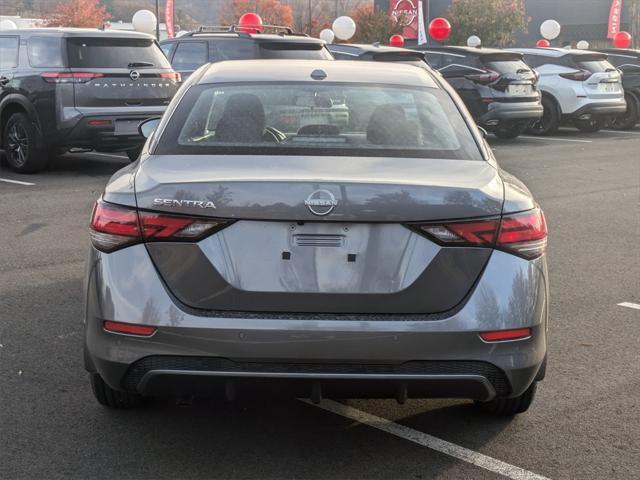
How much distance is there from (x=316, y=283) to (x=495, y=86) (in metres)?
15.3

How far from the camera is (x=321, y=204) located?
138 inches

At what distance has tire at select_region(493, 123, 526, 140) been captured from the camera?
738 inches

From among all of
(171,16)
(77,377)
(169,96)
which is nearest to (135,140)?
(169,96)

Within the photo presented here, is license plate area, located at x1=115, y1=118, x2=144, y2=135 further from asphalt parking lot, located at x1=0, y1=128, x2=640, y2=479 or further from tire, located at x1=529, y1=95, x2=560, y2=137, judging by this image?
tire, located at x1=529, y1=95, x2=560, y2=137

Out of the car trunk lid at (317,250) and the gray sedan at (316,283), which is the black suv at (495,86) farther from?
the car trunk lid at (317,250)

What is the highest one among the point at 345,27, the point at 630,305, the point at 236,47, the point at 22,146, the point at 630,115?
the point at 236,47

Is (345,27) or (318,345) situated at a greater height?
(318,345)

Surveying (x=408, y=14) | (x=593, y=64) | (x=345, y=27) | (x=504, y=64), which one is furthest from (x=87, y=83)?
(x=408, y=14)

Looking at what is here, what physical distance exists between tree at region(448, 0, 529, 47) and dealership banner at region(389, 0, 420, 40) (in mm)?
4534

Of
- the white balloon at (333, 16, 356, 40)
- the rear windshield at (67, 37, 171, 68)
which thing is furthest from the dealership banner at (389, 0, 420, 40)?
the rear windshield at (67, 37, 171, 68)

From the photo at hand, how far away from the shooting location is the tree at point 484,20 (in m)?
46.4

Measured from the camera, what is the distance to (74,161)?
46.3ft

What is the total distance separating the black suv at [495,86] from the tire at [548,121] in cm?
147

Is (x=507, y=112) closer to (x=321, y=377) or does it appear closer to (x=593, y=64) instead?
(x=593, y=64)
